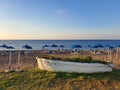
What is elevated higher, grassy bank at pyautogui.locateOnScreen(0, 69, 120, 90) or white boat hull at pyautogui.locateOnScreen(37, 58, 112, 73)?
white boat hull at pyautogui.locateOnScreen(37, 58, 112, 73)

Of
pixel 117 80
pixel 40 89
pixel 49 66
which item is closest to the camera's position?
pixel 40 89

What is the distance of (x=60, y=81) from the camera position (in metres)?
12.0

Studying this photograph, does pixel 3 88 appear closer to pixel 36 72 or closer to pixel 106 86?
pixel 36 72

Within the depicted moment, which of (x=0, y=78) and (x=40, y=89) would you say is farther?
(x=0, y=78)

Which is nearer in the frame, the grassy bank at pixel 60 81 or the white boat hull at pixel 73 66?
the grassy bank at pixel 60 81

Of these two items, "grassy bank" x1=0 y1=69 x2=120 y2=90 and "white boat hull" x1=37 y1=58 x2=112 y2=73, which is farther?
"white boat hull" x1=37 y1=58 x2=112 y2=73

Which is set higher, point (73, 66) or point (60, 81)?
point (73, 66)

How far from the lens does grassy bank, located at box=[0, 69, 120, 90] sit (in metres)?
11.4

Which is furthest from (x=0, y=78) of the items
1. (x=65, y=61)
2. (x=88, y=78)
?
(x=88, y=78)

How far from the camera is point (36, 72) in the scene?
13367 millimetres

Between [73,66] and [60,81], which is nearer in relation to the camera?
[60,81]

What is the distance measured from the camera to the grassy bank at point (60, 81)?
11.4 m

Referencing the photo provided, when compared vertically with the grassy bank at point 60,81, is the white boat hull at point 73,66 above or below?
above

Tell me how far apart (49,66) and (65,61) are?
88 centimetres
